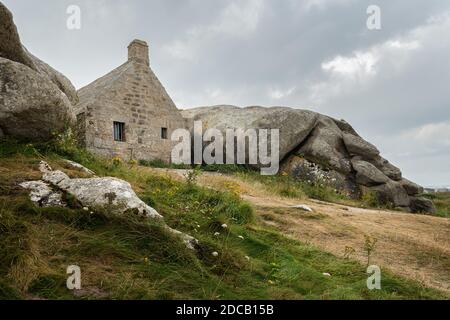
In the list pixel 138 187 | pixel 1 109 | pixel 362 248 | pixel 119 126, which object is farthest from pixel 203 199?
pixel 119 126

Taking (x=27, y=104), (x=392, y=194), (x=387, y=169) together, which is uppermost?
(x=27, y=104)

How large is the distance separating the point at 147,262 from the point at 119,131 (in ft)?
44.6

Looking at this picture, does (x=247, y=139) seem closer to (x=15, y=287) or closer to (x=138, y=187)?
(x=138, y=187)

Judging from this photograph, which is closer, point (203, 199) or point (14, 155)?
point (14, 155)

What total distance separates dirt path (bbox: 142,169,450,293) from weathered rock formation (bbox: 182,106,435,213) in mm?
7005

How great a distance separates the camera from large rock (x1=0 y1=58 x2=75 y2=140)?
22.3 ft

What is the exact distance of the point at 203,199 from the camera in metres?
7.72

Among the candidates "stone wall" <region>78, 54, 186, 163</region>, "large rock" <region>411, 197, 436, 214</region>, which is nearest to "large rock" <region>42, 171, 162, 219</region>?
"stone wall" <region>78, 54, 186, 163</region>

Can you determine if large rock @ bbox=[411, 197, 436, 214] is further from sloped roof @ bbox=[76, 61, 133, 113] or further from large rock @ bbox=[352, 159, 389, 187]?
sloped roof @ bbox=[76, 61, 133, 113]

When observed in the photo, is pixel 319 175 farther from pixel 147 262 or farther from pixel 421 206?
pixel 147 262

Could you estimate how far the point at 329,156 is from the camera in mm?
18078

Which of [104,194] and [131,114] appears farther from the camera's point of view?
[131,114]

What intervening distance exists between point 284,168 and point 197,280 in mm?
14749

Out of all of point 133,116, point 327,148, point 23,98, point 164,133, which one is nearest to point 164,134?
point 164,133
